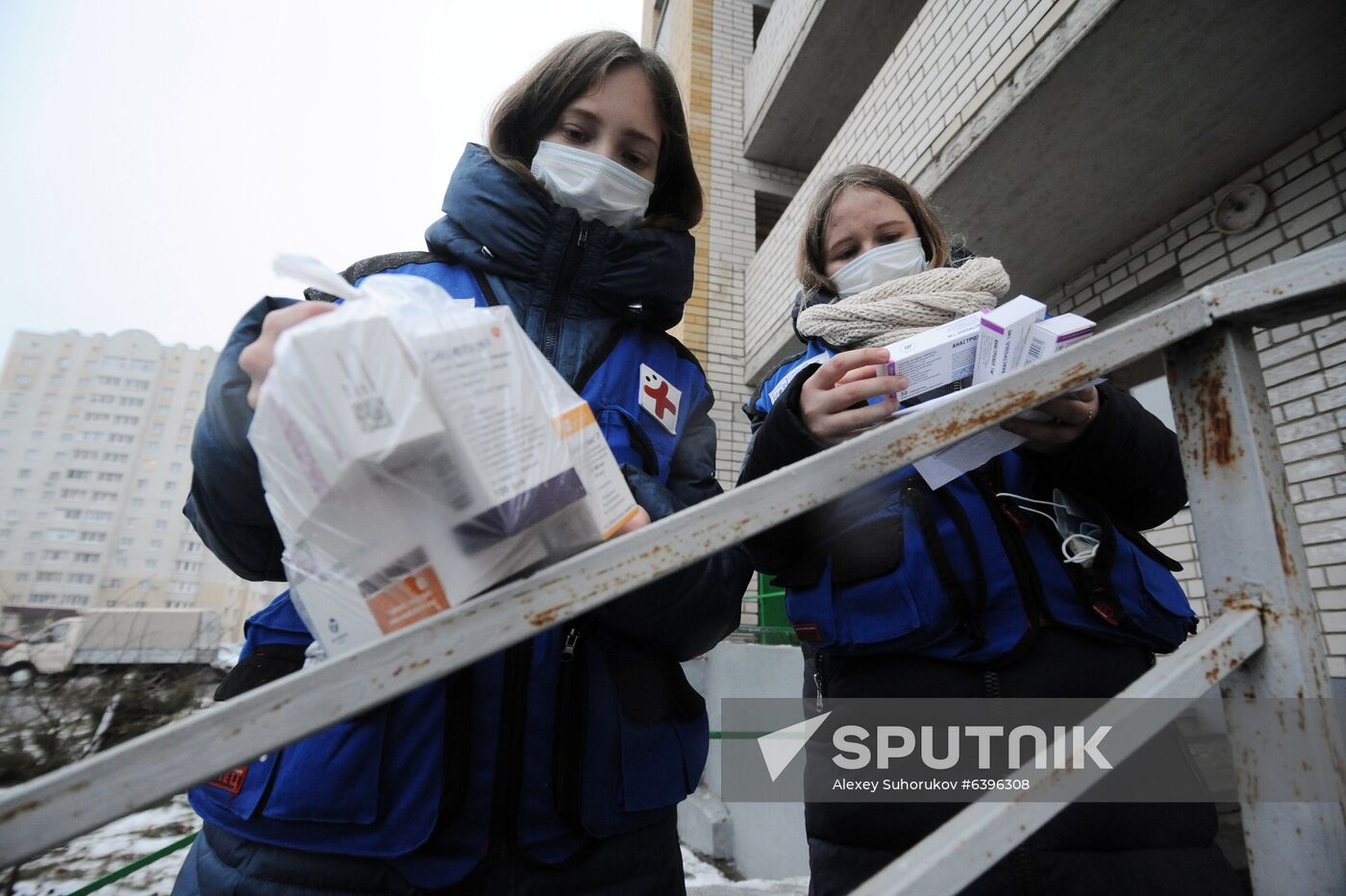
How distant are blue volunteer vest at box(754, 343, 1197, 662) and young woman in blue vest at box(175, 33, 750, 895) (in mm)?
237

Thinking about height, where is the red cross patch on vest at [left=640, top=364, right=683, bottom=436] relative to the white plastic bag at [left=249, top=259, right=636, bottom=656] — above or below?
above

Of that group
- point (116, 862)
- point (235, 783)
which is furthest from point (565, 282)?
point (116, 862)

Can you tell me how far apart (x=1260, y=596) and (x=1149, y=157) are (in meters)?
2.76

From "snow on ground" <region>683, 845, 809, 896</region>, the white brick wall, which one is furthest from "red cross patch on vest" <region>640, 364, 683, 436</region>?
"snow on ground" <region>683, 845, 809, 896</region>

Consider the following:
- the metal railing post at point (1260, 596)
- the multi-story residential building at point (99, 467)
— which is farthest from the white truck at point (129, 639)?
the multi-story residential building at point (99, 467)

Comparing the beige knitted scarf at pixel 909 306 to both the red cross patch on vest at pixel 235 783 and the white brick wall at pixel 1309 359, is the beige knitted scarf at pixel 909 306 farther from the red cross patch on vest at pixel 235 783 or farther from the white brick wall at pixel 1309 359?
the white brick wall at pixel 1309 359

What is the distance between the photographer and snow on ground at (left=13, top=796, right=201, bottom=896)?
13.1 ft

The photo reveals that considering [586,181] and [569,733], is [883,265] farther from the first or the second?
[569,733]

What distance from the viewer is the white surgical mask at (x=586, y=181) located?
4.02 ft

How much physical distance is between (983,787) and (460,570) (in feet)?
3.28

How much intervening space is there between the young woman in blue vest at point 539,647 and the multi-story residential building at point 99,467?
72.6 metres

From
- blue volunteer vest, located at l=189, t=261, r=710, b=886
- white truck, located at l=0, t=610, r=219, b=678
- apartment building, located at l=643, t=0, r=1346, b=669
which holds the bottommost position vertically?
white truck, located at l=0, t=610, r=219, b=678

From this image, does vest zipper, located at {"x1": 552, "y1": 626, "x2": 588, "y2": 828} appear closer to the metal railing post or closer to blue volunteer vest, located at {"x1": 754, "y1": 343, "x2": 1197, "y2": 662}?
blue volunteer vest, located at {"x1": 754, "y1": 343, "x2": 1197, "y2": 662}

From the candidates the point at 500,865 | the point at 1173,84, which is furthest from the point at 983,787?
the point at 1173,84
